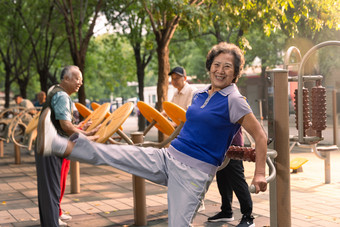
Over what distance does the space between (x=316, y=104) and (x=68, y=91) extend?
8.35 feet

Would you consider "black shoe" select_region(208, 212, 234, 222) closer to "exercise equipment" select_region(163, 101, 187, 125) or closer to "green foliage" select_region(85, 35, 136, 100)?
"exercise equipment" select_region(163, 101, 187, 125)

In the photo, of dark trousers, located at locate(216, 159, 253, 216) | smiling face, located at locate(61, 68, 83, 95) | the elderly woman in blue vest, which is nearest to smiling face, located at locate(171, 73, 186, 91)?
dark trousers, located at locate(216, 159, 253, 216)

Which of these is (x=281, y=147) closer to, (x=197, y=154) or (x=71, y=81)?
(x=197, y=154)

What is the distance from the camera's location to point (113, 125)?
3926 mm

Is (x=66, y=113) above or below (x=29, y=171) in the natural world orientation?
above

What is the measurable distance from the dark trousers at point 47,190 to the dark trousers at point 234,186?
192cm

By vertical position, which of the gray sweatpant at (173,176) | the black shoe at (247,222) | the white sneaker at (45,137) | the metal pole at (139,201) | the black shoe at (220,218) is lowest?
the black shoe at (220,218)

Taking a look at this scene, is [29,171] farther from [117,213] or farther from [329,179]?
[329,179]

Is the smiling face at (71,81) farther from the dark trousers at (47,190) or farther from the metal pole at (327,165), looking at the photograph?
the metal pole at (327,165)

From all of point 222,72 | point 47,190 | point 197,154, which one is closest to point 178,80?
point 47,190

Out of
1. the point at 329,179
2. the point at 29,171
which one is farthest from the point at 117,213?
the point at 29,171

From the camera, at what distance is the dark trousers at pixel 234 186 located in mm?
5363

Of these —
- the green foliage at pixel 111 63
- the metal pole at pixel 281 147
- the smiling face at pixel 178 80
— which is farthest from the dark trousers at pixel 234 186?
the green foliage at pixel 111 63

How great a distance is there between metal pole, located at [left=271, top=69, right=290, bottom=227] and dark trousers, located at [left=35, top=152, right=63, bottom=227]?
7.81 feet
